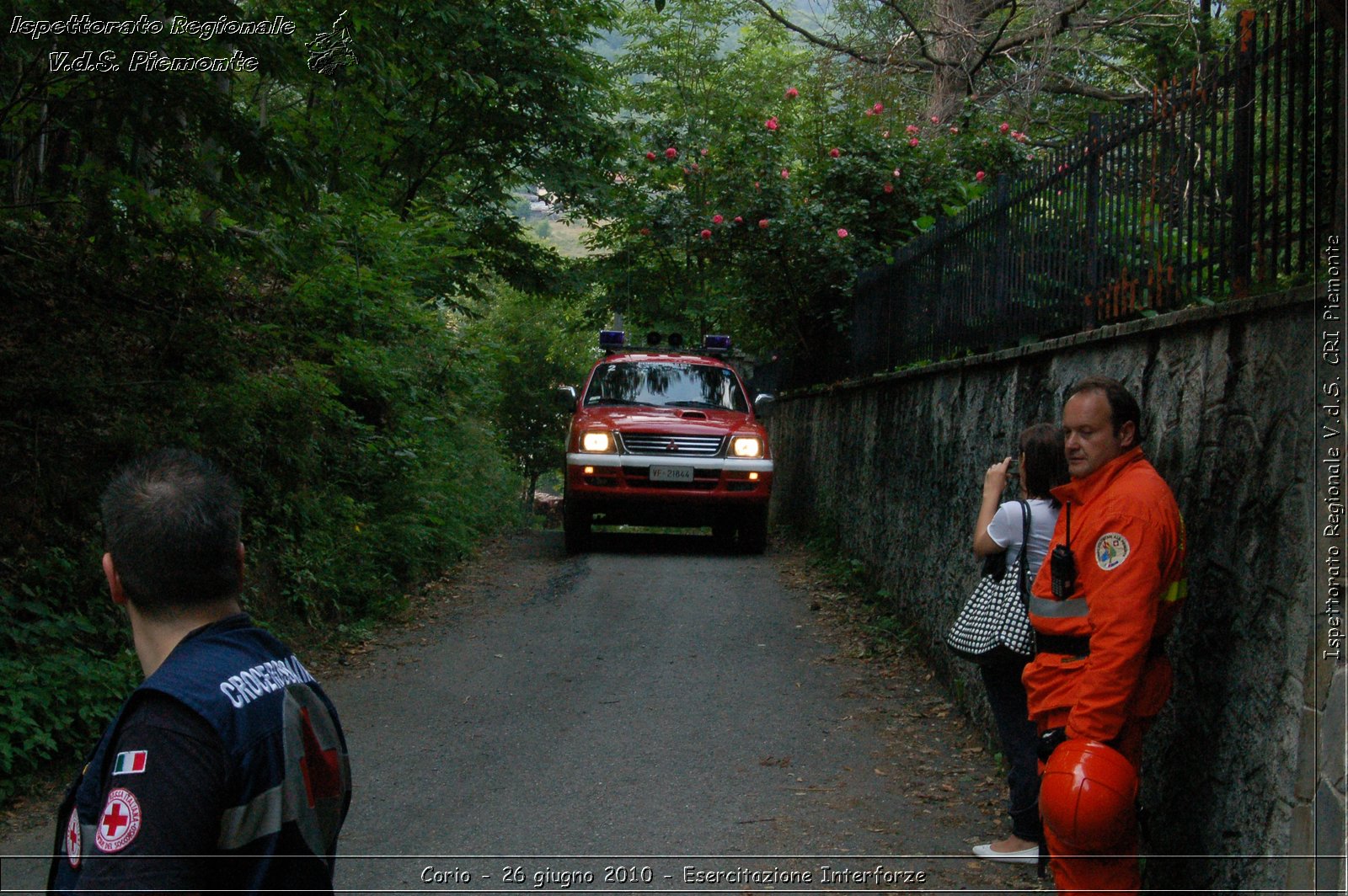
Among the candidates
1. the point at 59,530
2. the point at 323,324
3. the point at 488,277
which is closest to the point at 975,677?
the point at 59,530

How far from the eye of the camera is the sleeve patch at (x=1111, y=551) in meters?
3.03

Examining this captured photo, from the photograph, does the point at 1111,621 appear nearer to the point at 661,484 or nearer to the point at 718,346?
A: the point at 661,484

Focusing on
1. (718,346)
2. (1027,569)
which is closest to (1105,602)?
(1027,569)

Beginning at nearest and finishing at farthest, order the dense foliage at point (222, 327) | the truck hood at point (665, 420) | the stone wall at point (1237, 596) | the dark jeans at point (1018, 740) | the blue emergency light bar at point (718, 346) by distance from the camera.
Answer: the stone wall at point (1237, 596), the dark jeans at point (1018, 740), the dense foliage at point (222, 327), the truck hood at point (665, 420), the blue emergency light bar at point (718, 346)

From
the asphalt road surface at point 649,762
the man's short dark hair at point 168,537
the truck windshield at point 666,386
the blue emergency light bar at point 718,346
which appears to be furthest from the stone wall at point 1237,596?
the blue emergency light bar at point 718,346

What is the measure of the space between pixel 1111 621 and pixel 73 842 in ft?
8.03

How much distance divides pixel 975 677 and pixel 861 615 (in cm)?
283

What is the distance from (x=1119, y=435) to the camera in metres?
3.36

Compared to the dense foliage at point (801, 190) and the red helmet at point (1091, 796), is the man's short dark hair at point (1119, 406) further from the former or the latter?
the dense foliage at point (801, 190)

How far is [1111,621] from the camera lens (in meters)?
2.97

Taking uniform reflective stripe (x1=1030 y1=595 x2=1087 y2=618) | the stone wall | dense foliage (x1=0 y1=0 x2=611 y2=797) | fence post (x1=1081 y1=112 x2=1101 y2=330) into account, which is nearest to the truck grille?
dense foliage (x1=0 y1=0 x2=611 y2=797)

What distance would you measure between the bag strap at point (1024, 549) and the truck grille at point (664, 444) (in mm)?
7563

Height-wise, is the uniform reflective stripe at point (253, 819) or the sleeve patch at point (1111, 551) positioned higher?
the sleeve patch at point (1111, 551)

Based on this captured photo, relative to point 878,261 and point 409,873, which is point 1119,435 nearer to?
point 409,873
